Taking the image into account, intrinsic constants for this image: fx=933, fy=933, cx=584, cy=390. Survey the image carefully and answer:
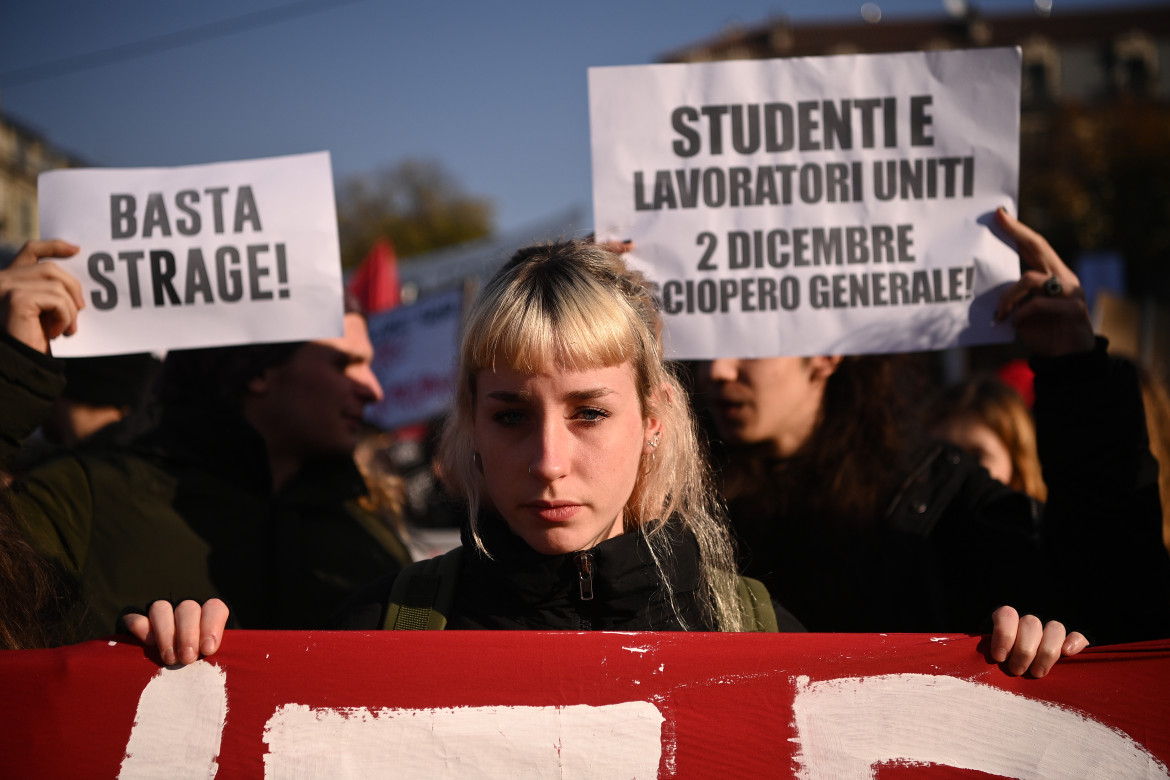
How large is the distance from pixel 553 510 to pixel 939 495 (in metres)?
1.13

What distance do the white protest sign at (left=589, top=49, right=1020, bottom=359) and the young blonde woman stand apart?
A: 0.49 m

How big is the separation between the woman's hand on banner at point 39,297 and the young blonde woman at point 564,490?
0.91 m

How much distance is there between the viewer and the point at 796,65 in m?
2.30

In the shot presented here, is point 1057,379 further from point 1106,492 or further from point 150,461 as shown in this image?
point 150,461

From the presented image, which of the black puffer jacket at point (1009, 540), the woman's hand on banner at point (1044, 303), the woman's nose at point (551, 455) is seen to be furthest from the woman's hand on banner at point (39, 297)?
the woman's hand on banner at point (1044, 303)

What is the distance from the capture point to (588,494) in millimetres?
1701

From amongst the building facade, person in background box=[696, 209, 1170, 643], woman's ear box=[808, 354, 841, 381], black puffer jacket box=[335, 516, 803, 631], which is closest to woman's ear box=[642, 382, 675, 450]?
black puffer jacket box=[335, 516, 803, 631]

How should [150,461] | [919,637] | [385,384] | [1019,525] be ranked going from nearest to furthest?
[919,637] < [1019,525] < [150,461] < [385,384]

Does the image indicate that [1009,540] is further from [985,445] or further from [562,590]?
[985,445]

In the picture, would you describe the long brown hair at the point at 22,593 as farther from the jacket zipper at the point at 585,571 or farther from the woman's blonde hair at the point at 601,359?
the jacket zipper at the point at 585,571

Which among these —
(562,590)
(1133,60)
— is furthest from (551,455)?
(1133,60)

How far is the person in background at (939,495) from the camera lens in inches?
76.7

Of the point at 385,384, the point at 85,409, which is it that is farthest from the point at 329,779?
the point at 385,384

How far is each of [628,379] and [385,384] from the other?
21.1 ft
